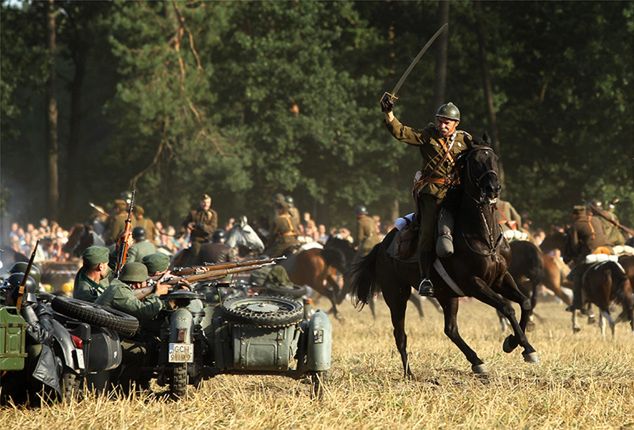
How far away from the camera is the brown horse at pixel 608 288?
76.8 ft

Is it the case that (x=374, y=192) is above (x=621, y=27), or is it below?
below

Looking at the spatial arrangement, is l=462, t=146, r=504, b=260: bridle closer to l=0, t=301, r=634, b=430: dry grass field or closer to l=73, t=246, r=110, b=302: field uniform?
l=0, t=301, r=634, b=430: dry grass field

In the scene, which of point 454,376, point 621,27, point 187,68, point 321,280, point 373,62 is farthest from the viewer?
point 373,62

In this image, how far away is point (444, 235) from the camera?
15227 mm

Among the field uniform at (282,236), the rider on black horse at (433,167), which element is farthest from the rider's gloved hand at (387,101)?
the field uniform at (282,236)

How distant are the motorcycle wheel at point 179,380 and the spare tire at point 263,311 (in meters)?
0.56

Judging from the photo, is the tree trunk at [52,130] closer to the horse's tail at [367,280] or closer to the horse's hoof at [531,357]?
the horse's tail at [367,280]

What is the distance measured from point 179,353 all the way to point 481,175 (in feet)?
14.6

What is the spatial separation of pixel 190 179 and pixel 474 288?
3789 centimetres

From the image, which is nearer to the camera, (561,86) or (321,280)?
→ (321,280)

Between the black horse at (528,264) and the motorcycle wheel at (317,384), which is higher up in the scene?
the black horse at (528,264)

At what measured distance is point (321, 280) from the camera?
96.5 feet

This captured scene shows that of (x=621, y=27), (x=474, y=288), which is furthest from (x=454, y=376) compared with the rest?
(x=621, y=27)

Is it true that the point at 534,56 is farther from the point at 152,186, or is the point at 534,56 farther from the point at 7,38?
the point at 7,38
